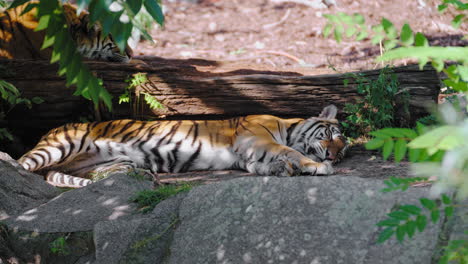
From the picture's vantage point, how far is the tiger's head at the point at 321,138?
17.6 ft

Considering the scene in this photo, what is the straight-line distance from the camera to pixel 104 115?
6.25 m

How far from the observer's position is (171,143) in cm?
582

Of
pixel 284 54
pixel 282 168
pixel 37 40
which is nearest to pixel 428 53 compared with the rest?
pixel 282 168

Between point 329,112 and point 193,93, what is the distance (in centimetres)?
145

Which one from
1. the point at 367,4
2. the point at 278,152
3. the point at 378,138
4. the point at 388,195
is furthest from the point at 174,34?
the point at 378,138

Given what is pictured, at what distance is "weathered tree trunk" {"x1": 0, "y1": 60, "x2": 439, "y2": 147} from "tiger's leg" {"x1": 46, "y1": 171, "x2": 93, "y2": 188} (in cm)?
82

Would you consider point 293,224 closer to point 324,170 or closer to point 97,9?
point 324,170

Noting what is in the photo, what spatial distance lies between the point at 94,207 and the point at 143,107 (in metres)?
2.37

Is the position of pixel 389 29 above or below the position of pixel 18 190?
above

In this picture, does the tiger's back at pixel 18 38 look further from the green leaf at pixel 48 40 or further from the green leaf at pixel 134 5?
the green leaf at pixel 134 5

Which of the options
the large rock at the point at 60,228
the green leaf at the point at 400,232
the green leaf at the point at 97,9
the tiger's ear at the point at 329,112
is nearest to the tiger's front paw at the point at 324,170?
the tiger's ear at the point at 329,112

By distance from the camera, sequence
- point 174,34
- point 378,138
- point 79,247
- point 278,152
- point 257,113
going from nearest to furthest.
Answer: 1. point 378,138
2. point 79,247
3. point 278,152
4. point 257,113
5. point 174,34

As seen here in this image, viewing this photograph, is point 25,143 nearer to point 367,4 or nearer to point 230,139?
point 230,139

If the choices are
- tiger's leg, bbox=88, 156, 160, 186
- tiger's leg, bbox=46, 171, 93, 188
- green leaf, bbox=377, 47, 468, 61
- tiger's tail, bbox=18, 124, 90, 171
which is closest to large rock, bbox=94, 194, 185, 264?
tiger's leg, bbox=88, 156, 160, 186
